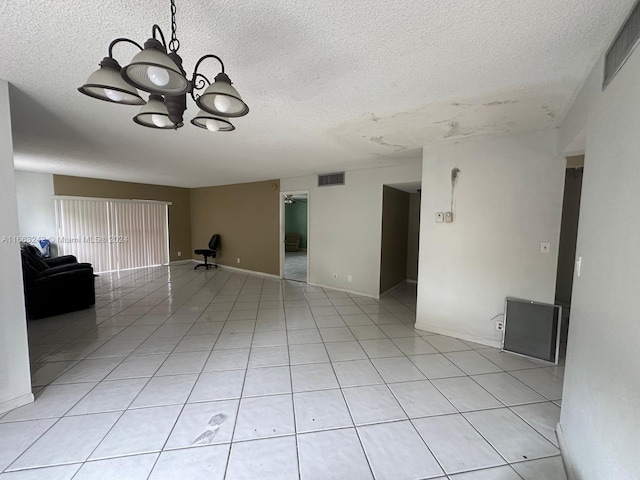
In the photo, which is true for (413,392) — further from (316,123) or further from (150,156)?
(150,156)

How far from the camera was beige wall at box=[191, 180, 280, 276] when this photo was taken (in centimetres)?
618

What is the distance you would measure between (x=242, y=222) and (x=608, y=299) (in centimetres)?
663

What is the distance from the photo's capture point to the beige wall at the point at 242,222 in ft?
20.3

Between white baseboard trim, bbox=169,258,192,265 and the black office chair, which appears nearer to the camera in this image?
the black office chair

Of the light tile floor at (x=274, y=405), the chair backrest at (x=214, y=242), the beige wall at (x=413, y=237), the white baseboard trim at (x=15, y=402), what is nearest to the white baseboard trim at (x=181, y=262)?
the chair backrest at (x=214, y=242)

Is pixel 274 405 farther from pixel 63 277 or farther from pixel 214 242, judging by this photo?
pixel 214 242

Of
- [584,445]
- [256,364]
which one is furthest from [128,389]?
[584,445]

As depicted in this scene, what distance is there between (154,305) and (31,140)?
266 cm

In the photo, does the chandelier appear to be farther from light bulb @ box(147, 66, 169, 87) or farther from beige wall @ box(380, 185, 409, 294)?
beige wall @ box(380, 185, 409, 294)

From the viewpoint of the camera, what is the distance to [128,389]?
2115 millimetres

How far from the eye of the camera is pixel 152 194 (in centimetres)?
719

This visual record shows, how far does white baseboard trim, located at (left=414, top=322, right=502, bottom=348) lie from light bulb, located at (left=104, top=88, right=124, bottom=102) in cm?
364

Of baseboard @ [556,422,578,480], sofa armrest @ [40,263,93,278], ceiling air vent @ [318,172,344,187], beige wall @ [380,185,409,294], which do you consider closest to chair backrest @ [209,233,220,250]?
sofa armrest @ [40,263,93,278]

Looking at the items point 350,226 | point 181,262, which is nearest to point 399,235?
point 350,226
